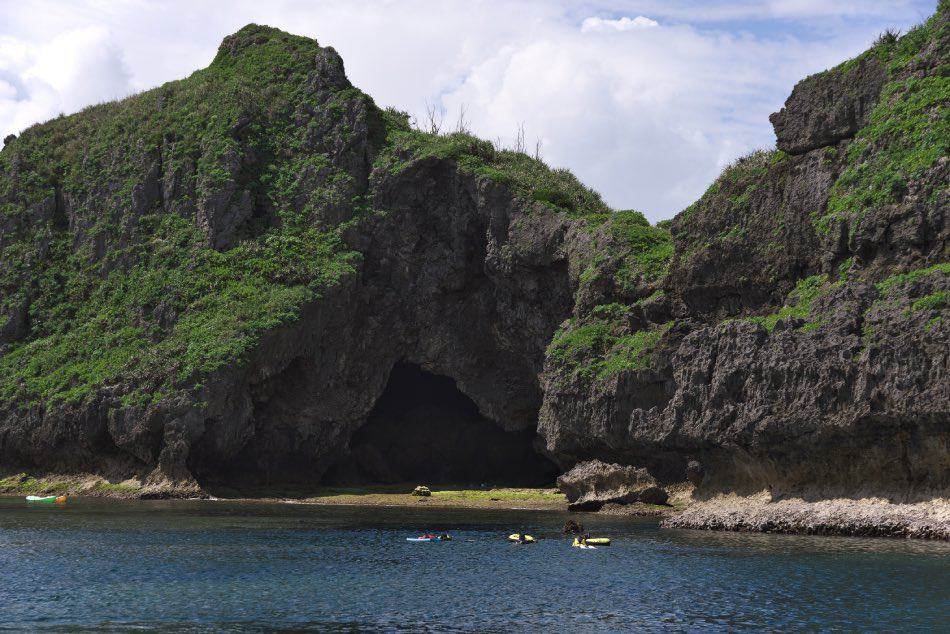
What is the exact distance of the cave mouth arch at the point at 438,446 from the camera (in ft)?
318

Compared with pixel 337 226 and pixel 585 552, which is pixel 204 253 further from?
pixel 585 552

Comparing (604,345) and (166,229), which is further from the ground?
(166,229)

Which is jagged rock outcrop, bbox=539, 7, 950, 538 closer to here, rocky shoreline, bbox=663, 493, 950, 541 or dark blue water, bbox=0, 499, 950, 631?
rocky shoreline, bbox=663, 493, 950, 541

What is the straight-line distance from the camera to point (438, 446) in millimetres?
99688

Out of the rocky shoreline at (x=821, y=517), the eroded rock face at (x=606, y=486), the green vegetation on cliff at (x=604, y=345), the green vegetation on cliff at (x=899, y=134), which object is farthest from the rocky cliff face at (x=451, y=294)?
the rocky shoreline at (x=821, y=517)

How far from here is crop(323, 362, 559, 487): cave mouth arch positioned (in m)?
97.1

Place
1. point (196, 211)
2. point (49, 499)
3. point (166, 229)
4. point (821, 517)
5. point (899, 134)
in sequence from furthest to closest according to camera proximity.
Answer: point (166, 229), point (196, 211), point (49, 499), point (899, 134), point (821, 517)

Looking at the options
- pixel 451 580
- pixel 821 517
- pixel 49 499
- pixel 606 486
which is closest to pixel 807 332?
pixel 821 517

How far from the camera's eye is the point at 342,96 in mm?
100688

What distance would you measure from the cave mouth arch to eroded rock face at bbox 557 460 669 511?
23.4m

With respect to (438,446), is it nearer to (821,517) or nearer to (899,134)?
(821,517)

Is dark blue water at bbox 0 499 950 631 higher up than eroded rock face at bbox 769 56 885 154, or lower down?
lower down

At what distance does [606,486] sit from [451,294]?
1114 inches

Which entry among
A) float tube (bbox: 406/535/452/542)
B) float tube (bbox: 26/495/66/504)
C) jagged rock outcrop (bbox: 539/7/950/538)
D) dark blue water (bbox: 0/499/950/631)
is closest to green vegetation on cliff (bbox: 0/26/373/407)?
float tube (bbox: 26/495/66/504)
